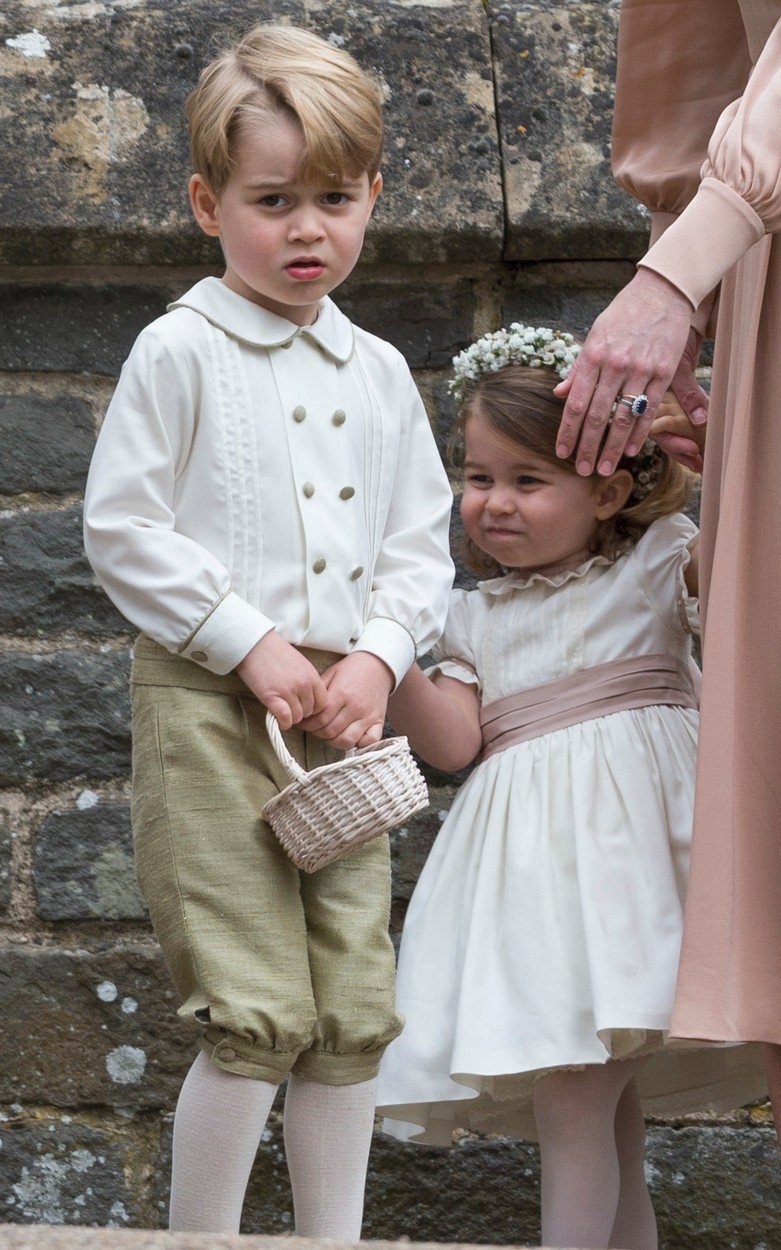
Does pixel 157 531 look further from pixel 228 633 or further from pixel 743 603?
pixel 743 603

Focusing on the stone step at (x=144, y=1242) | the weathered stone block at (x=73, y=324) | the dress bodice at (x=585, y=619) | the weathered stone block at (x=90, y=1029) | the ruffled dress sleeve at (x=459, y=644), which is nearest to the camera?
the stone step at (x=144, y=1242)

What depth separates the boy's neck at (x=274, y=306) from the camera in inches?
94.7

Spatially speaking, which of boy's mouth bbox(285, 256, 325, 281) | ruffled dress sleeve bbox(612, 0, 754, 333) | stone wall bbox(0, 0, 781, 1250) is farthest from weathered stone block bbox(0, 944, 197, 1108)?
ruffled dress sleeve bbox(612, 0, 754, 333)

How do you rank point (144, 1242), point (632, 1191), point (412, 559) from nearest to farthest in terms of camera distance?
1. point (144, 1242)
2. point (412, 559)
3. point (632, 1191)

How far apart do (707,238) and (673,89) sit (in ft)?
1.94

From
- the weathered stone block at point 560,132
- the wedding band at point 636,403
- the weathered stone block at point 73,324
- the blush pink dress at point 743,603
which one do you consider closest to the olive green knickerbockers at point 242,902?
the blush pink dress at point 743,603

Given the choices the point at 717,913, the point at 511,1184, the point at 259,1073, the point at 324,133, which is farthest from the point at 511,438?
the point at 511,1184

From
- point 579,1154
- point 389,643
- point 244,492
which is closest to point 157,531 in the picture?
point 244,492

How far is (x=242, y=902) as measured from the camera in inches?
87.4

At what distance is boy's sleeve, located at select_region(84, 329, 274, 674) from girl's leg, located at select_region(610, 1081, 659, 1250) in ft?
3.63

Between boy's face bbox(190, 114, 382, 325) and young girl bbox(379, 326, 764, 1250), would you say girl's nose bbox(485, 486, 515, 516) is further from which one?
boy's face bbox(190, 114, 382, 325)

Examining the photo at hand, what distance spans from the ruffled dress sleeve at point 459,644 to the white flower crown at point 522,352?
39 cm

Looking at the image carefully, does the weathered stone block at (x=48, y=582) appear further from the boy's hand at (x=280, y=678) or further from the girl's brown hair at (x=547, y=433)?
the boy's hand at (x=280, y=678)

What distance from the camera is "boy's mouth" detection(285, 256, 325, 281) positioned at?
7.55ft
